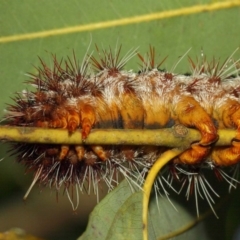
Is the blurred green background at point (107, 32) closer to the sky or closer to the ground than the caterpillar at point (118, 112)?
closer to the sky

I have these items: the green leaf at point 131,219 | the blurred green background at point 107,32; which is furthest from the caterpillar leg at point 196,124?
the blurred green background at point 107,32

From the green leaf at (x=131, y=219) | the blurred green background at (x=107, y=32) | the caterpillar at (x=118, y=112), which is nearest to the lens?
the green leaf at (x=131, y=219)

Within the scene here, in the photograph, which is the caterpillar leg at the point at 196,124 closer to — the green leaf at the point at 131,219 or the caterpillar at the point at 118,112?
the caterpillar at the point at 118,112

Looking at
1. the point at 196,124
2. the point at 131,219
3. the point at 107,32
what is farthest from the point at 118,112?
the point at 107,32

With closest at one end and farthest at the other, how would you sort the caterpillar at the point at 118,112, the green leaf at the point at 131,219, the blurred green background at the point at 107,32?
1. the green leaf at the point at 131,219
2. the caterpillar at the point at 118,112
3. the blurred green background at the point at 107,32

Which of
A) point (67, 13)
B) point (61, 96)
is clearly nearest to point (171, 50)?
point (67, 13)

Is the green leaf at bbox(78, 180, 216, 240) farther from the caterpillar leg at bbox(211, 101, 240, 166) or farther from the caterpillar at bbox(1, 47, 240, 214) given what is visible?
the caterpillar leg at bbox(211, 101, 240, 166)

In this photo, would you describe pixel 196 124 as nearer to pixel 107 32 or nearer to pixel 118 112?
pixel 118 112
